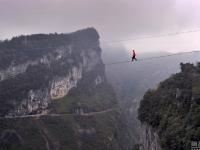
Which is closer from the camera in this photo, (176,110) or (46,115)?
(176,110)

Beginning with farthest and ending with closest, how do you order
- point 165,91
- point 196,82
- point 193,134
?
point 165,91
point 196,82
point 193,134

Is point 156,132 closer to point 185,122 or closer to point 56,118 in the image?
point 185,122

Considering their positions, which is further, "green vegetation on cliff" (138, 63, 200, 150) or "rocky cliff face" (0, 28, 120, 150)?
"rocky cliff face" (0, 28, 120, 150)

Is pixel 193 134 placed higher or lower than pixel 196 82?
lower

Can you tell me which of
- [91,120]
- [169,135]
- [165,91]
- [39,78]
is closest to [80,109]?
[91,120]

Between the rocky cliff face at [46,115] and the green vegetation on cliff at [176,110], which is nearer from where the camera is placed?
the green vegetation on cliff at [176,110]

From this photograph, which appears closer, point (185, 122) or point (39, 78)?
point (185, 122)

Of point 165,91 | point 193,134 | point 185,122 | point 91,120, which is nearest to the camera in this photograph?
point 193,134

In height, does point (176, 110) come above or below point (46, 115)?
above
